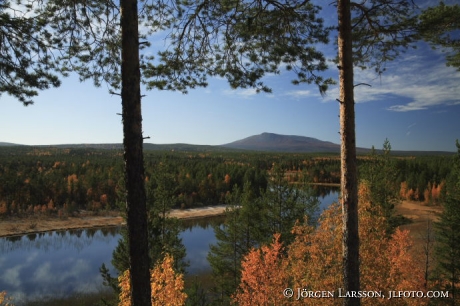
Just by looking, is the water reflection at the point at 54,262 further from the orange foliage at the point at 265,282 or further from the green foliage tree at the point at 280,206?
the orange foliage at the point at 265,282

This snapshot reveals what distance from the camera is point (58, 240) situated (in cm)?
4500

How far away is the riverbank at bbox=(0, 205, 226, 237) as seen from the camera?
160 ft

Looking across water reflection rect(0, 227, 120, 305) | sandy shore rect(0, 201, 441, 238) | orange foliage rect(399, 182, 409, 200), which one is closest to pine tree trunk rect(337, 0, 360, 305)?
water reflection rect(0, 227, 120, 305)

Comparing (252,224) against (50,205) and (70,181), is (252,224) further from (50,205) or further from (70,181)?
(70,181)

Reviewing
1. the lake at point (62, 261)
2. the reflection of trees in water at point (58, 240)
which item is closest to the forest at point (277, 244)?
the lake at point (62, 261)

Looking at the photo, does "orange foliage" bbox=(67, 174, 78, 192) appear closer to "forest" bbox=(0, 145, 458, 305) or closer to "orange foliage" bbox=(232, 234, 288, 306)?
"forest" bbox=(0, 145, 458, 305)

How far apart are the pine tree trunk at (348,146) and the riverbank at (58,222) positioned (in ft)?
137

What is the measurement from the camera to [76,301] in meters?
25.6

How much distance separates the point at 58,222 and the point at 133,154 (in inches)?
2247

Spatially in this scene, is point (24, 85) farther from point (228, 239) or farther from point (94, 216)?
point (94, 216)

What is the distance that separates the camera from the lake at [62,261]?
27.9m

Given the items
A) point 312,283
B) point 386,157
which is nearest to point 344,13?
point 312,283

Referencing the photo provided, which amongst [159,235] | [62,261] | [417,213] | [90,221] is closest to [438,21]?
[159,235]

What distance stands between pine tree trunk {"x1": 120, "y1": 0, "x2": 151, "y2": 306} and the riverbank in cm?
4200
